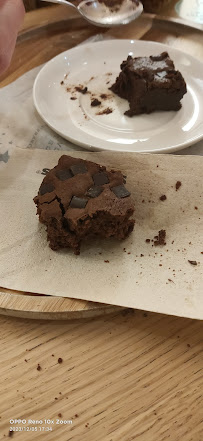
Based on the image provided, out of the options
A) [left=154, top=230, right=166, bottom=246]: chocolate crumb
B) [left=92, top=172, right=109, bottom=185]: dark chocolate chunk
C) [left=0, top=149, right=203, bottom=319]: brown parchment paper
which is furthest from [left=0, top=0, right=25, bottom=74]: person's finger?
[left=154, top=230, right=166, bottom=246]: chocolate crumb

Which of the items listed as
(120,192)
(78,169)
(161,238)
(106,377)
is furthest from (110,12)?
(106,377)

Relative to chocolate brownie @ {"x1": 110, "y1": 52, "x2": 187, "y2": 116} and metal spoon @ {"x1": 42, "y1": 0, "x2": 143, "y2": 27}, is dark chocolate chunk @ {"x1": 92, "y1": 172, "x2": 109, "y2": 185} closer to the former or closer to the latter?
chocolate brownie @ {"x1": 110, "y1": 52, "x2": 187, "y2": 116}

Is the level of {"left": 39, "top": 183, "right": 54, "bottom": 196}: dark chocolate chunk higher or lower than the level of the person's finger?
lower

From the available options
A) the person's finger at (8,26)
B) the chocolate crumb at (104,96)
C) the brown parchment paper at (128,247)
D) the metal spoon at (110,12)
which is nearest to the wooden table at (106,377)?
the brown parchment paper at (128,247)

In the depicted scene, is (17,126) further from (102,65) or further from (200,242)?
(200,242)

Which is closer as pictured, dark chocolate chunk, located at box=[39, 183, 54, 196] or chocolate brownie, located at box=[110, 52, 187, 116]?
dark chocolate chunk, located at box=[39, 183, 54, 196]

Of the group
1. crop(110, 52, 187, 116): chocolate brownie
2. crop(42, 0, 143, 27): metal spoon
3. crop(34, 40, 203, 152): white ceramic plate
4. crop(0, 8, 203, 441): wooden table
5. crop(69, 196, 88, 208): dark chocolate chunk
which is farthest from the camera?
crop(42, 0, 143, 27): metal spoon

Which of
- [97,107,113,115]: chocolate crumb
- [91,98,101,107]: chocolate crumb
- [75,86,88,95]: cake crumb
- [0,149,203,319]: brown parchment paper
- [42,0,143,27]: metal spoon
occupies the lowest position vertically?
[0,149,203,319]: brown parchment paper
